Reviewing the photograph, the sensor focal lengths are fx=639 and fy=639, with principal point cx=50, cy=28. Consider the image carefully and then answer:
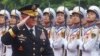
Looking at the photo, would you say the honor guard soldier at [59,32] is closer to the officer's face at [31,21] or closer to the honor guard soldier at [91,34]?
the honor guard soldier at [91,34]

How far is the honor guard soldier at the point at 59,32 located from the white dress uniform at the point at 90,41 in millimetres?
626

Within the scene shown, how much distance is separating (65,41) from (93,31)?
2.43ft

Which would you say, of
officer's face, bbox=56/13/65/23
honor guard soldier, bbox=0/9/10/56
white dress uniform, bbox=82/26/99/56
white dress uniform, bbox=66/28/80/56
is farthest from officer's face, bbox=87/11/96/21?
honor guard soldier, bbox=0/9/10/56

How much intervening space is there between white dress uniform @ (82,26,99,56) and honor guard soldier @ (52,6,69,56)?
0.63 metres

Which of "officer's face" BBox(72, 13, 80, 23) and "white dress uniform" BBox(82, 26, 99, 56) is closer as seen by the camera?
"white dress uniform" BBox(82, 26, 99, 56)

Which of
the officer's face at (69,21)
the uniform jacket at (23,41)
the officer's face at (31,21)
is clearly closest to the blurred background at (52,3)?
the officer's face at (69,21)

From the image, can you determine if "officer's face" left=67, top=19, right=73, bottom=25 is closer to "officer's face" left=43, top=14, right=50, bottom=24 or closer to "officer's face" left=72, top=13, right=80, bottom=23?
"officer's face" left=72, top=13, right=80, bottom=23

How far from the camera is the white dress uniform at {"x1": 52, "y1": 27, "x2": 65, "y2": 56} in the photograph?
34.0 feet

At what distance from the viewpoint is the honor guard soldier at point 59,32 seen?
10.4 m

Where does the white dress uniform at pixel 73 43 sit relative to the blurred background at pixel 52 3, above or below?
below

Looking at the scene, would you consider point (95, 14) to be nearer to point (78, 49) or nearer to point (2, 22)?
point (78, 49)

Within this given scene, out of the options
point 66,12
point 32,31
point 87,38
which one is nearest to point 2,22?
point 66,12

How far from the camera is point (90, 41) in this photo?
9.70 m

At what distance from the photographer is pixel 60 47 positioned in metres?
10.4
